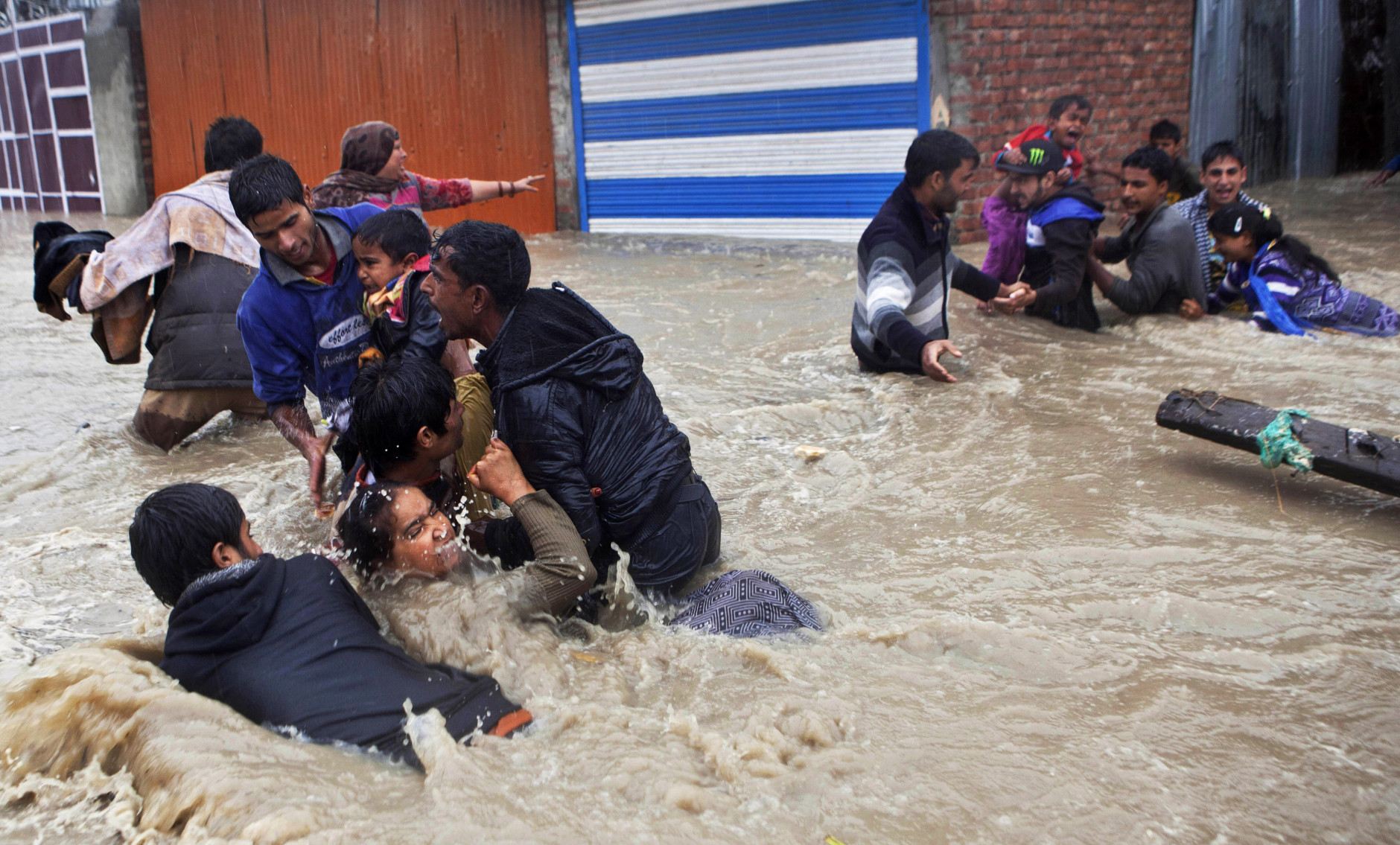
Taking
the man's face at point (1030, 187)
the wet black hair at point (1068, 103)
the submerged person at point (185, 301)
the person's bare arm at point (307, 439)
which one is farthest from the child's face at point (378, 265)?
the wet black hair at point (1068, 103)

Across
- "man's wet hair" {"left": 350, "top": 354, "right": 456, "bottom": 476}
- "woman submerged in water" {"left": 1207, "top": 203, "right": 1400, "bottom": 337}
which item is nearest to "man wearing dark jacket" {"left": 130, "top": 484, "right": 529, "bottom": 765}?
"man's wet hair" {"left": 350, "top": 354, "right": 456, "bottom": 476}

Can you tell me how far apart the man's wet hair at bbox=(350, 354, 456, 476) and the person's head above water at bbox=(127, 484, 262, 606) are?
0.48 meters

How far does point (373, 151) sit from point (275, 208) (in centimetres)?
225

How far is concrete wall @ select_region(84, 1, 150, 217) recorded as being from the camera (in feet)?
41.9

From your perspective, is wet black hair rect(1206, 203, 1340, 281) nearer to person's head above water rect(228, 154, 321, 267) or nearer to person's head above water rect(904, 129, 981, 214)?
person's head above water rect(904, 129, 981, 214)

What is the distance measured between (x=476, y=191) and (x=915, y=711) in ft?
15.3

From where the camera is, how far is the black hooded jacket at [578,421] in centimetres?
288

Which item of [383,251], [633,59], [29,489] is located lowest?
[29,489]

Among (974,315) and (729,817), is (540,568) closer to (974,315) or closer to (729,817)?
(729,817)

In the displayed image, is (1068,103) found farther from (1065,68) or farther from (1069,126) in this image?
(1065,68)

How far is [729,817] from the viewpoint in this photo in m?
2.08

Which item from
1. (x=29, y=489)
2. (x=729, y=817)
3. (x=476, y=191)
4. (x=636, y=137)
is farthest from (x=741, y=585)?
(x=636, y=137)

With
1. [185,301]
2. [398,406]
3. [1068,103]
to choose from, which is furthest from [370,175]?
[1068,103]

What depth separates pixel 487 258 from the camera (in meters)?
2.88
